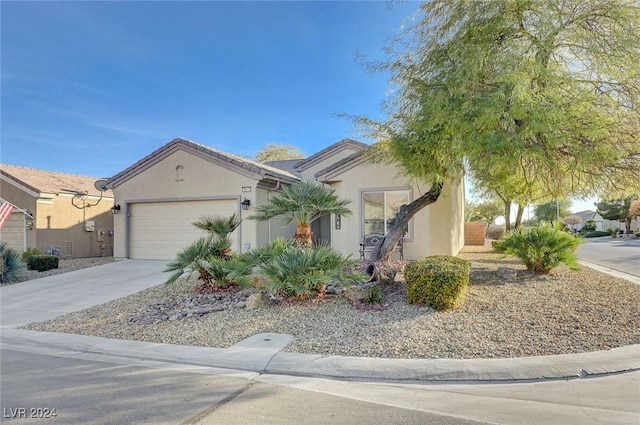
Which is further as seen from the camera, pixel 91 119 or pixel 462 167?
pixel 91 119

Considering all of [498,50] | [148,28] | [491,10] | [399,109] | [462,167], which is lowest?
[462,167]

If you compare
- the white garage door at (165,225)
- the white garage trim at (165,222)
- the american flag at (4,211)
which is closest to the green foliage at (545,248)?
the white garage trim at (165,222)

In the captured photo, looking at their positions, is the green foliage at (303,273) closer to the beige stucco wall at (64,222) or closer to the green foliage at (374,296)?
the green foliage at (374,296)

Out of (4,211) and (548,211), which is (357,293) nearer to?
(4,211)

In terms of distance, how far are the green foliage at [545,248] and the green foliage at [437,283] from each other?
3.89m

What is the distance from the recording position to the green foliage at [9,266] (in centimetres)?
1186

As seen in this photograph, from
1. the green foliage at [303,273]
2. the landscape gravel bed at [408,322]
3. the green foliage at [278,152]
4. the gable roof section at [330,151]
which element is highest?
the green foliage at [278,152]

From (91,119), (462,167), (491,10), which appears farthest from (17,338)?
(91,119)

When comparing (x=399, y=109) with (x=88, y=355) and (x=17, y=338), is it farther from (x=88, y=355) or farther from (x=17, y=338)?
(x=17, y=338)

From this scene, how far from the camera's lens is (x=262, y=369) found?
490 cm

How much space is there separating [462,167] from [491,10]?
3.48 m

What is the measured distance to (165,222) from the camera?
49.0 ft

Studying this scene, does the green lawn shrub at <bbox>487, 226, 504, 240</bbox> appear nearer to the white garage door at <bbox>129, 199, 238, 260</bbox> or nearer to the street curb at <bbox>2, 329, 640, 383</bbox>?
the white garage door at <bbox>129, 199, 238, 260</bbox>

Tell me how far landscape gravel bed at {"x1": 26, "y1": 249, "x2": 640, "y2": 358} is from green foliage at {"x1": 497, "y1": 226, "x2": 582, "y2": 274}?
2.61 ft
